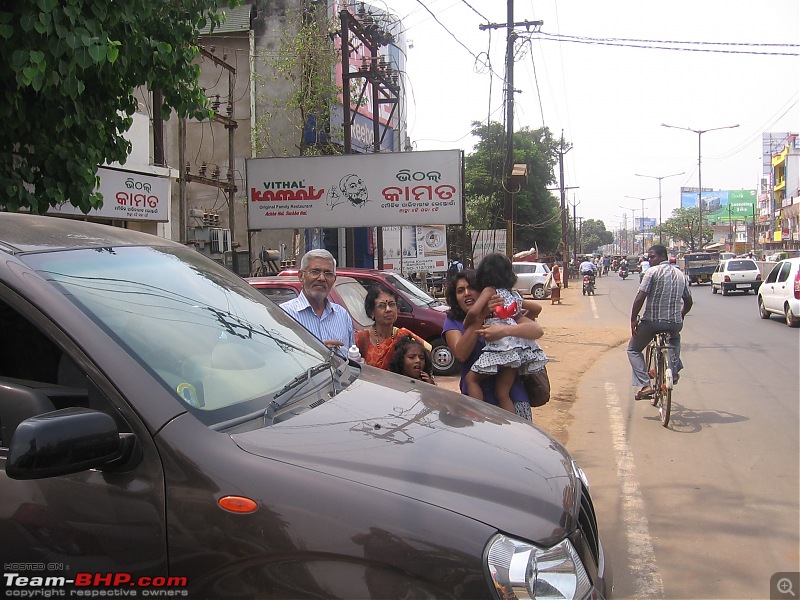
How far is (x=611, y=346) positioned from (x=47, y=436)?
13.4 meters

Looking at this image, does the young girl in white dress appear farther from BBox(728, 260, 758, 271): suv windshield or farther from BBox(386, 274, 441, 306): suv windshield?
BBox(728, 260, 758, 271): suv windshield

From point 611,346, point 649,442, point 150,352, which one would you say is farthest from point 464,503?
point 611,346

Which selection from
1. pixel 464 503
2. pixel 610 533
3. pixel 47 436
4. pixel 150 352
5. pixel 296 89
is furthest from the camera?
pixel 296 89

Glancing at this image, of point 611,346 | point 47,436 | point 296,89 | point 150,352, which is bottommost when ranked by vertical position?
point 611,346

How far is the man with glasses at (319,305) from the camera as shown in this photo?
453 centimetres

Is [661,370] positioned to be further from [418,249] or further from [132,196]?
[418,249]

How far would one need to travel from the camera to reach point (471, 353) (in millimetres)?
4426

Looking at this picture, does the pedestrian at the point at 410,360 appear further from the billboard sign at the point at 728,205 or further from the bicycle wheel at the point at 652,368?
the billboard sign at the point at 728,205

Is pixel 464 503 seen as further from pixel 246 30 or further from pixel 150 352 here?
pixel 246 30

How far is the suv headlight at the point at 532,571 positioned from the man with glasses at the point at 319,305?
2709mm

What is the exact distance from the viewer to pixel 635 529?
4297 mm

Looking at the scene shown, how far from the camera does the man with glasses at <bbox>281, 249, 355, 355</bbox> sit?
4531mm

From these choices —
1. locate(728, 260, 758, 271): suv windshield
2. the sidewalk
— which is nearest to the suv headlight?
the sidewalk

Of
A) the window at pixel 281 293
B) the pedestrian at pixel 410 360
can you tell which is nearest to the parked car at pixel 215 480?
the pedestrian at pixel 410 360
